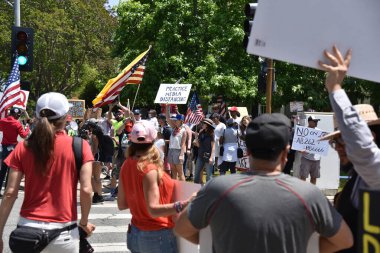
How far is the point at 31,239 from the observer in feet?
11.6

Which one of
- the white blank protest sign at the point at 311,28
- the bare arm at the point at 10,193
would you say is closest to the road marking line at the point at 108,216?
the bare arm at the point at 10,193

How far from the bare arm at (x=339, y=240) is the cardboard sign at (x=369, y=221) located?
0.44 meters

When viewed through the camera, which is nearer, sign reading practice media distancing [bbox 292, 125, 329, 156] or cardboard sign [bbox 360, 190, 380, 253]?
cardboard sign [bbox 360, 190, 380, 253]

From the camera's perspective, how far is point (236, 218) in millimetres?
2432

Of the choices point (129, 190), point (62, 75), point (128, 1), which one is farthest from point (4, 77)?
point (129, 190)

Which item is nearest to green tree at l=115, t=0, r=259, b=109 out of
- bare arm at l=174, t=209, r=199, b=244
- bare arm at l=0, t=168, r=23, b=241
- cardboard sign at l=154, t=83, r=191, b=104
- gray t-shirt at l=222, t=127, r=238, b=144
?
cardboard sign at l=154, t=83, r=191, b=104

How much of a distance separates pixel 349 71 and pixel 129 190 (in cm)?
209

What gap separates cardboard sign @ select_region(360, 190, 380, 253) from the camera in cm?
197

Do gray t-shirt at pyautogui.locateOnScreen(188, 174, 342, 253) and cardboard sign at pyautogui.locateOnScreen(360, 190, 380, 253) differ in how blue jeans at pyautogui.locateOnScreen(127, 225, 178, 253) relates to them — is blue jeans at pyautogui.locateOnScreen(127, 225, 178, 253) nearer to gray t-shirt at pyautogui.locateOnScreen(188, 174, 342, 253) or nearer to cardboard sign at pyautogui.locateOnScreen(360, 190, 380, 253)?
gray t-shirt at pyautogui.locateOnScreen(188, 174, 342, 253)

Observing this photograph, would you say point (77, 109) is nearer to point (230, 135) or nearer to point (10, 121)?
point (230, 135)

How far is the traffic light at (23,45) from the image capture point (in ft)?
42.8

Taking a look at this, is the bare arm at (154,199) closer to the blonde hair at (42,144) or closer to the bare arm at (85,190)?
the bare arm at (85,190)

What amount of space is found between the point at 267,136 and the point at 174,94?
51.6ft

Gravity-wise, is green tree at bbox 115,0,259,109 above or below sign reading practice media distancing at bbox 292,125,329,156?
above
